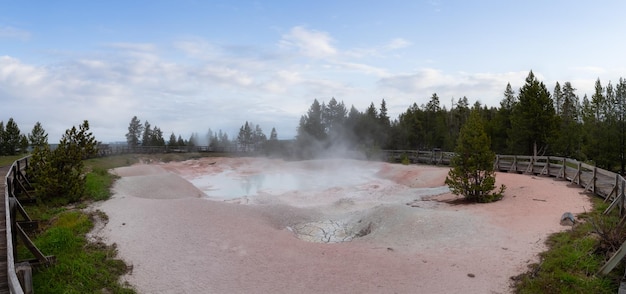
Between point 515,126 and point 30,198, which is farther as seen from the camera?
point 515,126

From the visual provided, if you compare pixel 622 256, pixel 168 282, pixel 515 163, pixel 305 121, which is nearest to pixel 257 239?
pixel 168 282

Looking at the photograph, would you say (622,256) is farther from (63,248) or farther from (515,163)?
(515,163)

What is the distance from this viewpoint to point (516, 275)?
8.87m

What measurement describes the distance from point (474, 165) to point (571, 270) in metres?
9.37

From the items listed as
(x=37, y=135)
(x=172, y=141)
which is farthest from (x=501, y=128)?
(x=172, y=141)

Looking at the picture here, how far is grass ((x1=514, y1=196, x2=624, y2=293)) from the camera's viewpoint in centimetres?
780

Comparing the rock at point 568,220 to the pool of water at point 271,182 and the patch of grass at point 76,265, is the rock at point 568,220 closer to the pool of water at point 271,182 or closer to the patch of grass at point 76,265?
the patch of grass at point 76,265

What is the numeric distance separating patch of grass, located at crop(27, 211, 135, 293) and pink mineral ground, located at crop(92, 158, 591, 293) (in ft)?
1.56

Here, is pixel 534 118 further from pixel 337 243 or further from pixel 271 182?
pixel 337 243

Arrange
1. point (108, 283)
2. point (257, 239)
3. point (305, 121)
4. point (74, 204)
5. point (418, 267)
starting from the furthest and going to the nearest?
point (305, 121)
point (74, 204)
point (257, 239)
point (418, 267)
point (108, 283)

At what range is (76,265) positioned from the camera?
9.36 meters

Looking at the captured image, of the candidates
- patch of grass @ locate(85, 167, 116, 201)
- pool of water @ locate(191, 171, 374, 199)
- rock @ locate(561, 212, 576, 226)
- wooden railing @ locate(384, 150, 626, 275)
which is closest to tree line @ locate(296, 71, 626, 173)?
wooden railing @ locate(384, 150, 626, 275)

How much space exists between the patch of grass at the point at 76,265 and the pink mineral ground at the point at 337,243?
47 cm

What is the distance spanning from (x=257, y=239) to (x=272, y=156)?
47259 millimetres
